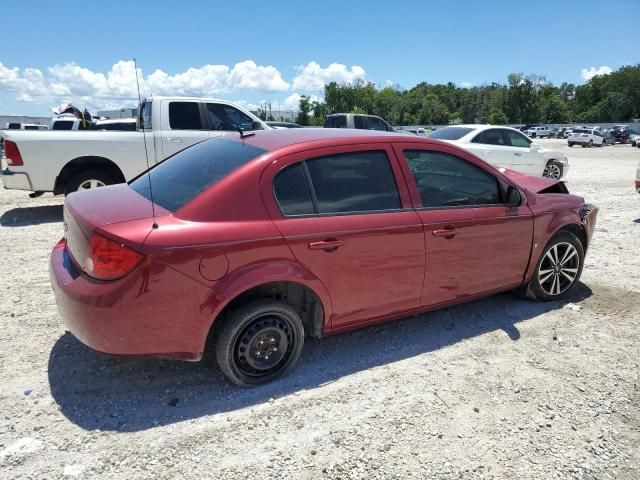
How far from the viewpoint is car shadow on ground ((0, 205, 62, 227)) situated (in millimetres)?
7648

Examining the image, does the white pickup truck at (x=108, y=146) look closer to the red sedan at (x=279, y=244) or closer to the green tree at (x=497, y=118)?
the red sedan at (x=279, y=244)

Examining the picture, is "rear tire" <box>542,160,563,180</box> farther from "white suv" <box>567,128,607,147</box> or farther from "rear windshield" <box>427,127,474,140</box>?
"white suv" <box>567,128,607,147</box>

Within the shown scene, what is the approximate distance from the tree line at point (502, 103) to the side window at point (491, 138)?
67.5m

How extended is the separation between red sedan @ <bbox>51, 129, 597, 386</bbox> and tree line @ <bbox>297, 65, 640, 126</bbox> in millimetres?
75968

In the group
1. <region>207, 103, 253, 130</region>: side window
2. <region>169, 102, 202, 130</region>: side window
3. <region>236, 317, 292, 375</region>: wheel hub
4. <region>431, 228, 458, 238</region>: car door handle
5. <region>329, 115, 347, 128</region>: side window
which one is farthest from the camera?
<region>329, 115, 347, 128</region>: side window

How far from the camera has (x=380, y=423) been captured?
2842 millimetres

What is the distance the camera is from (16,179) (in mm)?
7340

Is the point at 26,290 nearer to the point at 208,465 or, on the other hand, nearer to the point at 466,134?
the point at 208,465

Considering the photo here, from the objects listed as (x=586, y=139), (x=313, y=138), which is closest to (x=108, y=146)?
(x=313, y=138)

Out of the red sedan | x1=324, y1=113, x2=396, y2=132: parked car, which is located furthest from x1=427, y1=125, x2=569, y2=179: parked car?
the red sedan

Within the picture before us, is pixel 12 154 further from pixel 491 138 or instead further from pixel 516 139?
pixel 516 139

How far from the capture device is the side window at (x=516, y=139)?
12.6 metres

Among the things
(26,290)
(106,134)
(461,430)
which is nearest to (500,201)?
(461,430)

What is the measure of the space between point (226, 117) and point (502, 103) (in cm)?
11990
